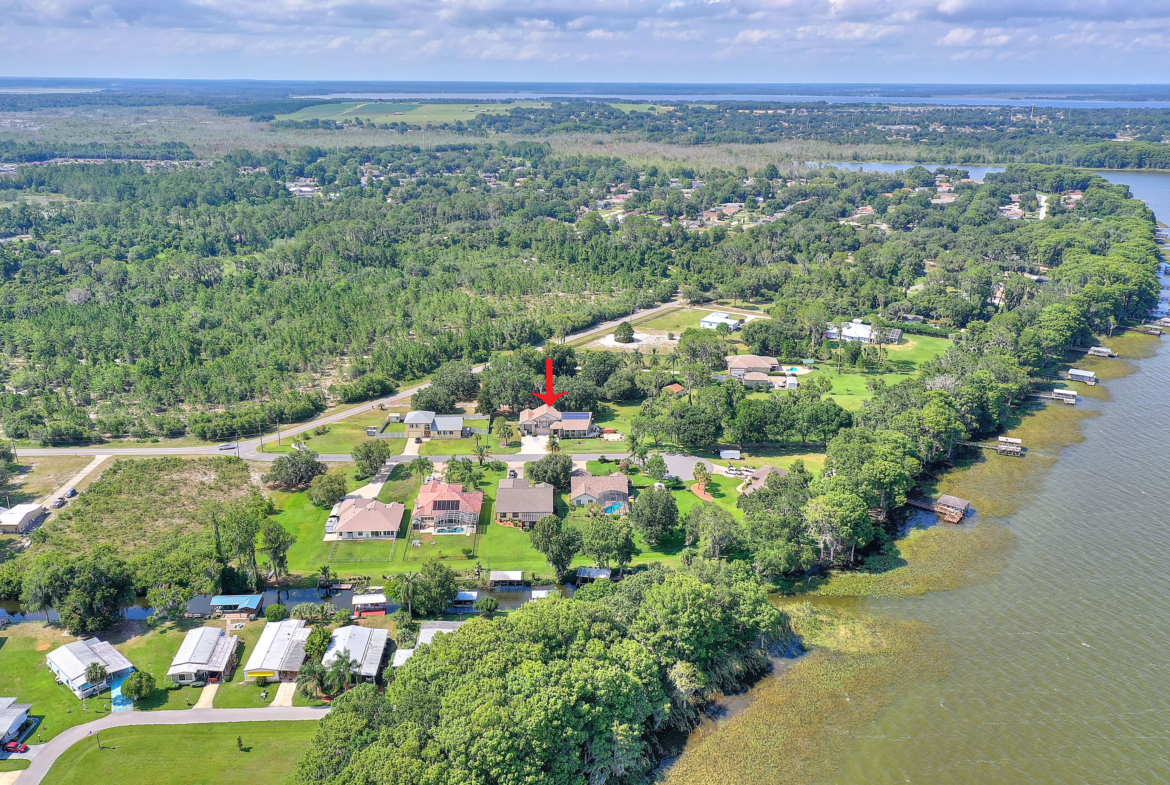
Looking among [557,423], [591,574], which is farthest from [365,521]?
[557,423]

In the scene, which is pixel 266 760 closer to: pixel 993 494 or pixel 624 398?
pixel 624 398

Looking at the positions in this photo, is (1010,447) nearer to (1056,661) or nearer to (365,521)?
(1056,661)

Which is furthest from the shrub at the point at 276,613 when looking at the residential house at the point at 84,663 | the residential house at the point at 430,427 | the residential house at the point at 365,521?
the residential house at the point at 430,427

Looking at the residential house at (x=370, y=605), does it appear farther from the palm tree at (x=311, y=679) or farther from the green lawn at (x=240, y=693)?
the palm tree at (x=311, y=679)

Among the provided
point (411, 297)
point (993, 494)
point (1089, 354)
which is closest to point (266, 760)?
point (993, 494)

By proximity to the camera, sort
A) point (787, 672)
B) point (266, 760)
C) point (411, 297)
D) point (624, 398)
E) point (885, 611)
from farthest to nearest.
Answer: point (411, 297), point (624, 398), point (885, 611), point (787, 672), point (266, 760)
